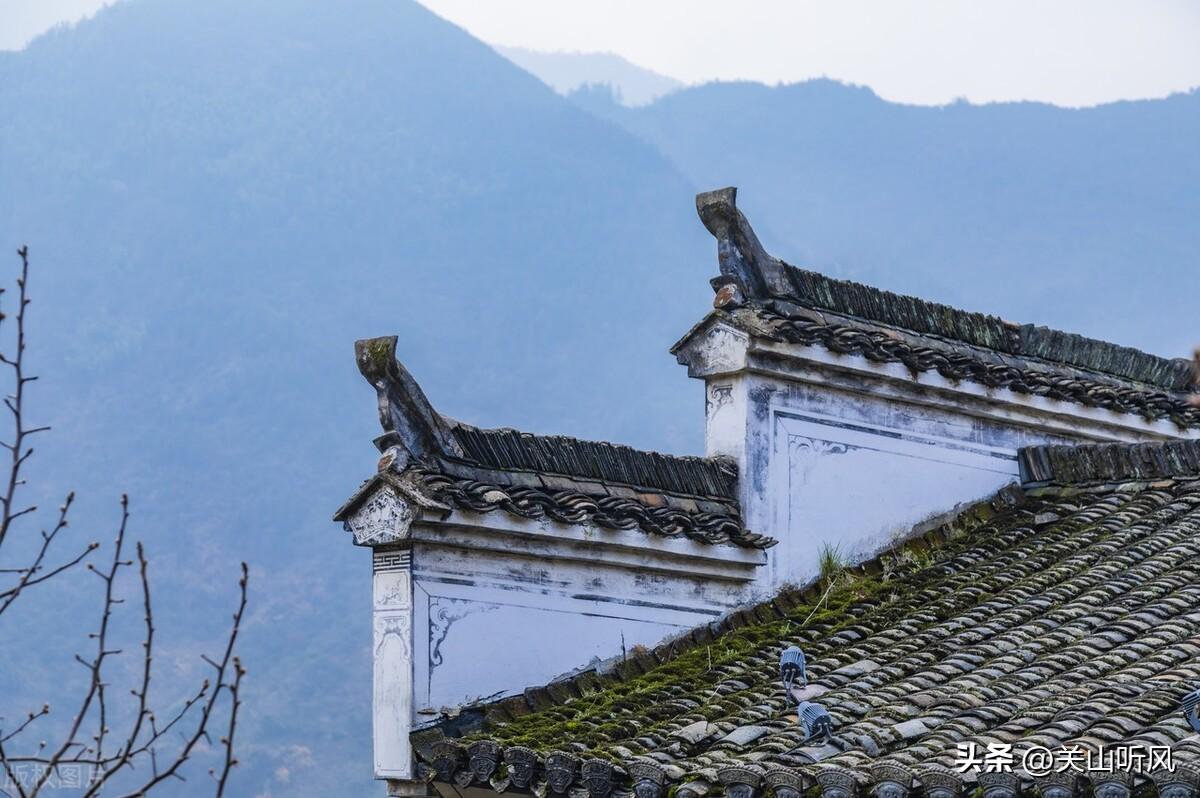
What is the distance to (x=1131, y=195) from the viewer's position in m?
126

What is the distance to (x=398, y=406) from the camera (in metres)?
9.04

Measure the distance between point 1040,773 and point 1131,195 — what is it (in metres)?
126

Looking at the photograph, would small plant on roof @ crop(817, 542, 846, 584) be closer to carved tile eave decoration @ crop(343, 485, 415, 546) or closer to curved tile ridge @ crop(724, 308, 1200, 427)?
curved tile ridge @ crop(724, 308, 1200, 427)

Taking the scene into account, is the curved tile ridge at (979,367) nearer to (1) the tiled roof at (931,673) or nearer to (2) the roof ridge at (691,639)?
(1) the tiled roof at (931,673)

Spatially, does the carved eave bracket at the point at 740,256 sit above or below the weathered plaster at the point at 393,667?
above

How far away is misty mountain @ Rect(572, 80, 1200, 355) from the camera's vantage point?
4414 inches

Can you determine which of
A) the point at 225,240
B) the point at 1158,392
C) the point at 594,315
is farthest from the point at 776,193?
the point at 1158,392

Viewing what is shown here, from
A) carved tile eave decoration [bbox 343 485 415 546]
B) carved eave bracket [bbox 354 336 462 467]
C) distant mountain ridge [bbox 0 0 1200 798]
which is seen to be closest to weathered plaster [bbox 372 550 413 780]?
carved tile eave decoration [bbox 343 485 415 546]

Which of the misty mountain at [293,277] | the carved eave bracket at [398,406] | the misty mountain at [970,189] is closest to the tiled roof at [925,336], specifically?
the carved eave bracket at [398,406]

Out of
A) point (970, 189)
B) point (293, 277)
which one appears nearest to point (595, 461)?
point (293, 277)

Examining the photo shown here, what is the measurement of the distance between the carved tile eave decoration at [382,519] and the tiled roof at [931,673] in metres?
1.01

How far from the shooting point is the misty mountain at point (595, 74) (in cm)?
17212

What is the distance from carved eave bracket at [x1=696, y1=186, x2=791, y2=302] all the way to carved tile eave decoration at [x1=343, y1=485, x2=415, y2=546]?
2.62 m

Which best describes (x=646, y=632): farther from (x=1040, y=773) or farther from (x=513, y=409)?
(x=513, y=409)
